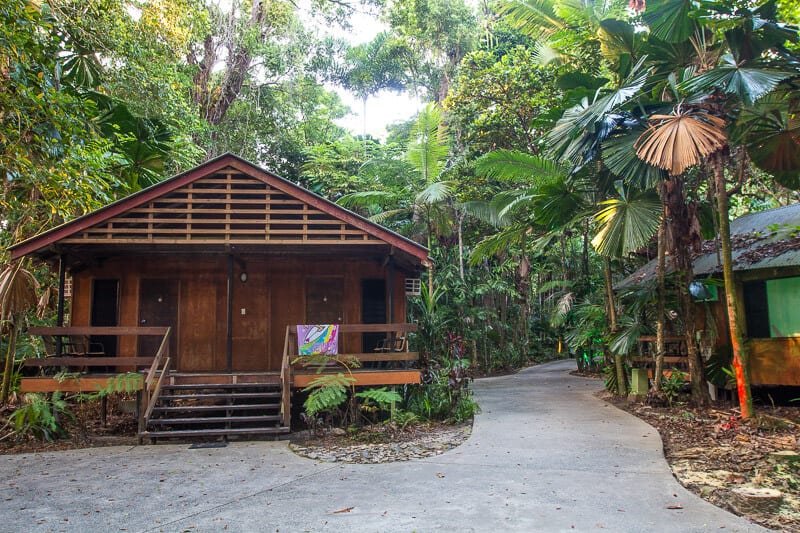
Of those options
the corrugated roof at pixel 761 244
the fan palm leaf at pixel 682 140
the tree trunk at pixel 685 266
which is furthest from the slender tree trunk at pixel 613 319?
the fan palm leaf at pixel 682 140

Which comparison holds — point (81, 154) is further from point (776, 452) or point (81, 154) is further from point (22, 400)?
point (776, 452)

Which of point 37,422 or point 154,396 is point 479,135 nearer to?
point 154,396

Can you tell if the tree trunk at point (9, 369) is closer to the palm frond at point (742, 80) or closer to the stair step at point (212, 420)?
the stair step at point (212, 420)

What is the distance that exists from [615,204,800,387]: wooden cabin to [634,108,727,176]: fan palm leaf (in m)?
3.29

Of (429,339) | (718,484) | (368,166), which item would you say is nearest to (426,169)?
(368,166)

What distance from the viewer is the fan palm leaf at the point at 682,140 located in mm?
7867

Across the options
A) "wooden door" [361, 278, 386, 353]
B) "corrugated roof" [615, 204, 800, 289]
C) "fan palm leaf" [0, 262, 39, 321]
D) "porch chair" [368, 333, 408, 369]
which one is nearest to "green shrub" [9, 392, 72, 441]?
"fan palm leaf" [0, 262, 39, 321]

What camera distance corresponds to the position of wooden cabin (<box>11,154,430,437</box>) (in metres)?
10.0

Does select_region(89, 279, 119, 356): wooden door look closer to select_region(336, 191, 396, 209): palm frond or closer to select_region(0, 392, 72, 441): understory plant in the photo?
select_region(0, 392, 72, 441): understory plant

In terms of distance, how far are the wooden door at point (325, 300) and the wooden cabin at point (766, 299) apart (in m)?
6.08

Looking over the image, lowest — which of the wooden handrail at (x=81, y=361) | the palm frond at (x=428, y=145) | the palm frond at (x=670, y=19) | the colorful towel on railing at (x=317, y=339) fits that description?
the wooden handrail at (x=81, y=361)

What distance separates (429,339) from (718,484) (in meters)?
8.69

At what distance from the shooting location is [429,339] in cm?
1413

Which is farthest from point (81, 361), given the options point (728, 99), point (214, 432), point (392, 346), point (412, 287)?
point (728, 99)
